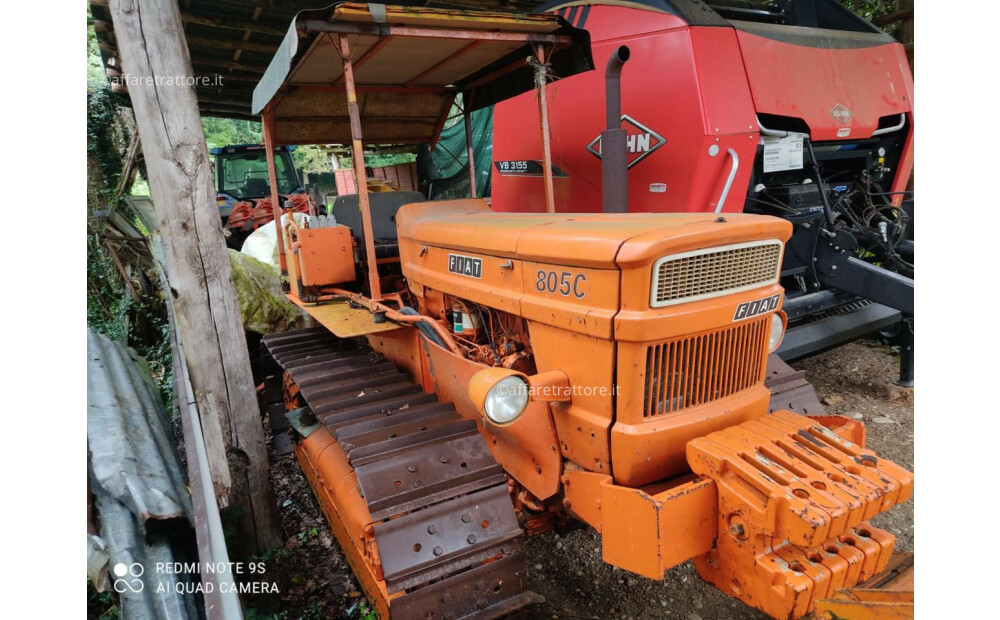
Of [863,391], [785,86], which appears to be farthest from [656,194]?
[863,391]

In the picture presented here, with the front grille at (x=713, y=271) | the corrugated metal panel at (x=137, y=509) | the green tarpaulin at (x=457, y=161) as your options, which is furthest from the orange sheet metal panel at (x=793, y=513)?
the green tarpaulin at (x=457, y=161)

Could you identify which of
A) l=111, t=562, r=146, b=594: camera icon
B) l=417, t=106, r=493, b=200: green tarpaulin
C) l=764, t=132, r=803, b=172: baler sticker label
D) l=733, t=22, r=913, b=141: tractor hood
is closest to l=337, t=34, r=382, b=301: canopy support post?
l=111, t=562, r=146, b=594: camera icon

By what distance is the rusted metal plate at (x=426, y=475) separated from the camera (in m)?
2.10

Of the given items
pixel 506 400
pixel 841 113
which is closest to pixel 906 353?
pixel 841 113

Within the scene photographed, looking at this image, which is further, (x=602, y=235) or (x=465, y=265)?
(x=465, y=265)

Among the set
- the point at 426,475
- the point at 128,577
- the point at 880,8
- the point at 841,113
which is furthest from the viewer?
the point at 880,8

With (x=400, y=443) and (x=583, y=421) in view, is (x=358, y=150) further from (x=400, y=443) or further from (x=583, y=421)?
(x=583, y=421)

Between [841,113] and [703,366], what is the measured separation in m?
3.16

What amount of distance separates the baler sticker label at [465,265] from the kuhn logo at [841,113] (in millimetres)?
3089

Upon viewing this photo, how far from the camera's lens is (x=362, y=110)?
13.9 feet

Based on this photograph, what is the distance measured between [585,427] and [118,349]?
10.7 feet

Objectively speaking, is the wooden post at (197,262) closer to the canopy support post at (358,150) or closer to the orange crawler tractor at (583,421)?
the orange crawler tractor at (583,421)

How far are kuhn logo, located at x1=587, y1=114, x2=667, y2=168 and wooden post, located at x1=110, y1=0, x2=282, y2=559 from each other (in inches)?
101

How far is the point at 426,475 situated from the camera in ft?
7.18
